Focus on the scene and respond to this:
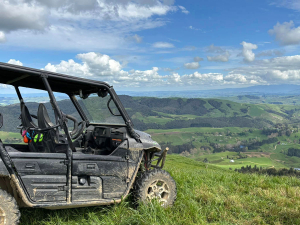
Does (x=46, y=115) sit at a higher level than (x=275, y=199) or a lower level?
higher

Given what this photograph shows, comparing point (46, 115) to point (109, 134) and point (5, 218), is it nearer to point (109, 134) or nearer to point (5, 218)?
point (109, 134)

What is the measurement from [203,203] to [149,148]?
1.91 meters

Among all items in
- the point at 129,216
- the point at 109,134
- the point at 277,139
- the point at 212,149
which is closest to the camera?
the point at 129,216

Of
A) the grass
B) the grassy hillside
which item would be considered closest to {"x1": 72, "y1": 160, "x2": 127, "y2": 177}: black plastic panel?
the grass

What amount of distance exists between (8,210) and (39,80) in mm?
2334

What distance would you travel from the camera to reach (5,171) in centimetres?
383

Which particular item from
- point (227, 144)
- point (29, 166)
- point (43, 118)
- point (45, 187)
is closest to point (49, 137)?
point (43, 118)

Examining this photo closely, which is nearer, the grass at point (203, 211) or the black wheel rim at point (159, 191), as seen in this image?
the grass at point (203, 211)

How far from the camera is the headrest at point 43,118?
4.71 m

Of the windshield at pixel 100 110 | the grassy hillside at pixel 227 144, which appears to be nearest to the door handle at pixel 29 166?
the windshield at pixel 100 110

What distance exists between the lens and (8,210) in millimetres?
3861

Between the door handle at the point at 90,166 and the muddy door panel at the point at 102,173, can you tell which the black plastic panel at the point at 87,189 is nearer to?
the muddy door panel at the point at 102,173

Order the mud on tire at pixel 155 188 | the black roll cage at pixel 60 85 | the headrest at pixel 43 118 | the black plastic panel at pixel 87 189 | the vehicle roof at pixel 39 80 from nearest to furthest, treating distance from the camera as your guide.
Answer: the vehicle roof at pixel 39 80 → the black roll cage at pixel 60 85 → the black plastic panel at pixel 87 189 → the headrest at pixel 43 118 → the mud on tire at pixel 155 188

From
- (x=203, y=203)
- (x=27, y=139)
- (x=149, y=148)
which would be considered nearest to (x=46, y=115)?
(x=27, y=139)
